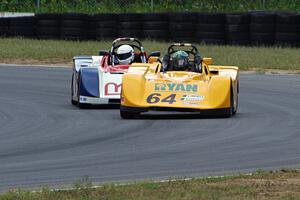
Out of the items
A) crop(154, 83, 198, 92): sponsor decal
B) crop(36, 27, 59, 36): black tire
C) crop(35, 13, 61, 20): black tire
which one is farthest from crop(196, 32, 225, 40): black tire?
crop(154, 83, 198, 92): sponsor decal

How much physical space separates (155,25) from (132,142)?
18.2m

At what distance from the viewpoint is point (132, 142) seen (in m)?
12.3

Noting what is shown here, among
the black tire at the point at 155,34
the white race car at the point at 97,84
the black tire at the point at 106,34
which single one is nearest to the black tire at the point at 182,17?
the black tire at the point at 155,34

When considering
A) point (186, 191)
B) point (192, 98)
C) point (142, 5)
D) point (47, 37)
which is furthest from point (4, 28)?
point (186, 191)

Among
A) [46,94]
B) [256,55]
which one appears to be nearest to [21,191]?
[46,94]

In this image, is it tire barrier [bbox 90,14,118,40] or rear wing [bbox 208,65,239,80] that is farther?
tire barrier [bbox 90,14,118,40]

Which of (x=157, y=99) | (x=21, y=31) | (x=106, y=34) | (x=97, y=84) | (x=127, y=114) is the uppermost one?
(x=157, y=99)

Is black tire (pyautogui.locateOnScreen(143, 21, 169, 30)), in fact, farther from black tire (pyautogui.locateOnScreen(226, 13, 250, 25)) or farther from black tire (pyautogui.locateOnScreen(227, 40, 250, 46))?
black tire (pyautogui.locateOnScreen(226, 13, 250, 25))

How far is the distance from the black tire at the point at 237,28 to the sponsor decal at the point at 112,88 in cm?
1232

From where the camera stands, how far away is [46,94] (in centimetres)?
1912

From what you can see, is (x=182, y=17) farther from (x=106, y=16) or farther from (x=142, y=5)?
(x=142, y=5)

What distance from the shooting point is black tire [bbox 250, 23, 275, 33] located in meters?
28.0

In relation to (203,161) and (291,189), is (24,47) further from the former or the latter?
(291,189)

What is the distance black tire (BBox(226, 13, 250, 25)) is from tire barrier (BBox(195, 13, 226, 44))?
169mm
